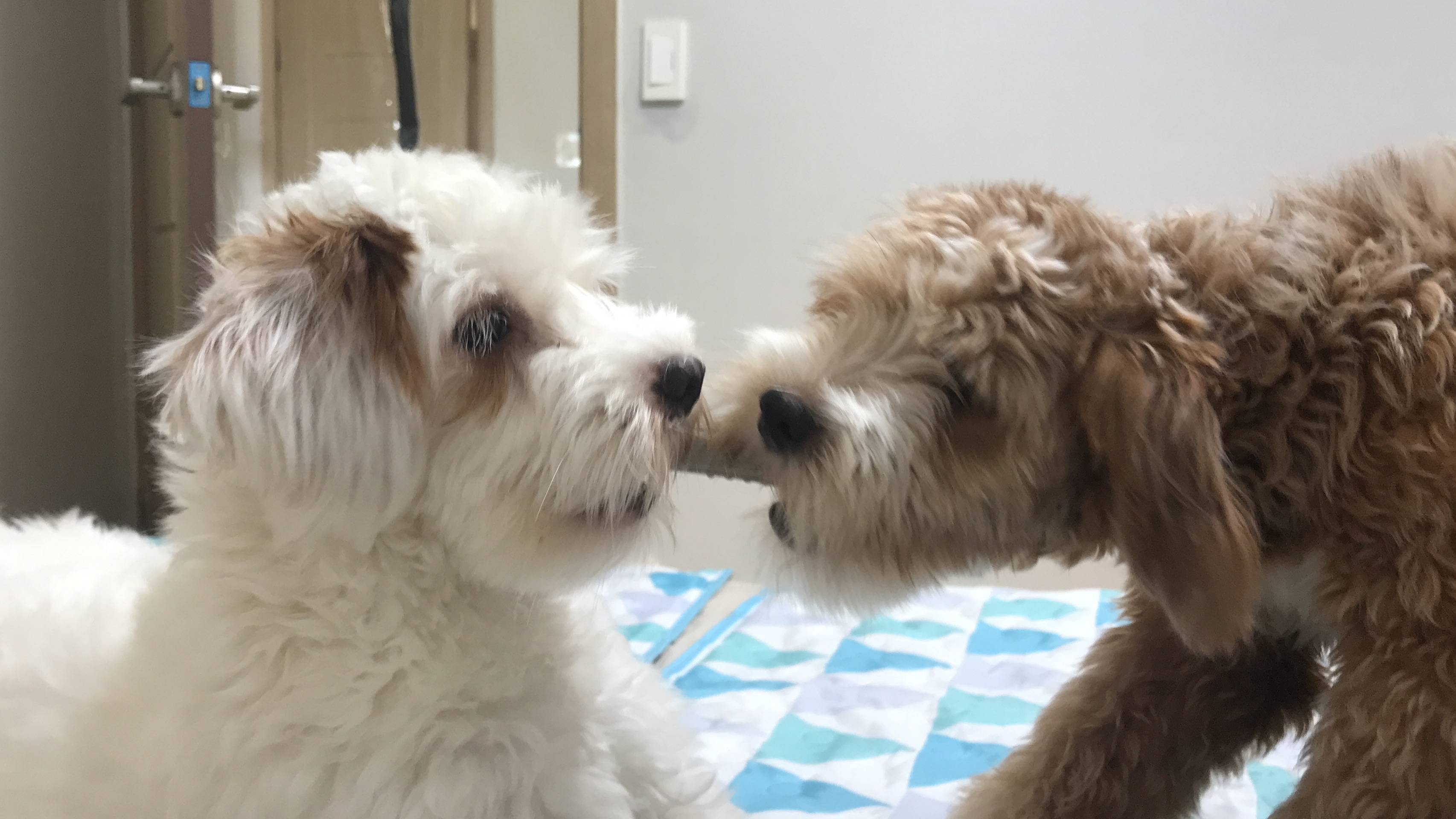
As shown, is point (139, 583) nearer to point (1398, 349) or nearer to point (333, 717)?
point (333, 717)

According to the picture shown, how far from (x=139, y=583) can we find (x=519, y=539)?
0.50 metres

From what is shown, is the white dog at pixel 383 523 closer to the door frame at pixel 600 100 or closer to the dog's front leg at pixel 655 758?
the dog's front leg at pixel 655 758

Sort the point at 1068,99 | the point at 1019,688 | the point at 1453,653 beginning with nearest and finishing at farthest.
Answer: the point at 1453,653, the point at 1019,688, the point at 1068,99

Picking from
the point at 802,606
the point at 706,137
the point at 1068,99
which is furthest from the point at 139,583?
the point at 1068,99

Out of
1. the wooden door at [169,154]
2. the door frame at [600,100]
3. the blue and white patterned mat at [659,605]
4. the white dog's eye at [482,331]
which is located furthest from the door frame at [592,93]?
the white dog's eye at [482,331]

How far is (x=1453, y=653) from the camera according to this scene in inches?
25.2

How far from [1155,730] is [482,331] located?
2.21 feet

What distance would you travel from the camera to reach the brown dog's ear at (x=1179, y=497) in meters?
0.66

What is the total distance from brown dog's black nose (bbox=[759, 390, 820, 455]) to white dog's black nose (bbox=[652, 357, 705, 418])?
0.06 metres

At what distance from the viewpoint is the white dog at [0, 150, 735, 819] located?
Answer: 0.70 metres

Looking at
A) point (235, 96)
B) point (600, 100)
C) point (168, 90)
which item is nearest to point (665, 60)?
point (600, 100)

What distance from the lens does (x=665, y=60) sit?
2162 mm

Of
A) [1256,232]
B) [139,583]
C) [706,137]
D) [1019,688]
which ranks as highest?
[706,137]

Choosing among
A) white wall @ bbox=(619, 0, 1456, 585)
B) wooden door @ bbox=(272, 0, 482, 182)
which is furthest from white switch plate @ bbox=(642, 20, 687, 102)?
wooden door @ bbox=(272, 0, 482, 182)
